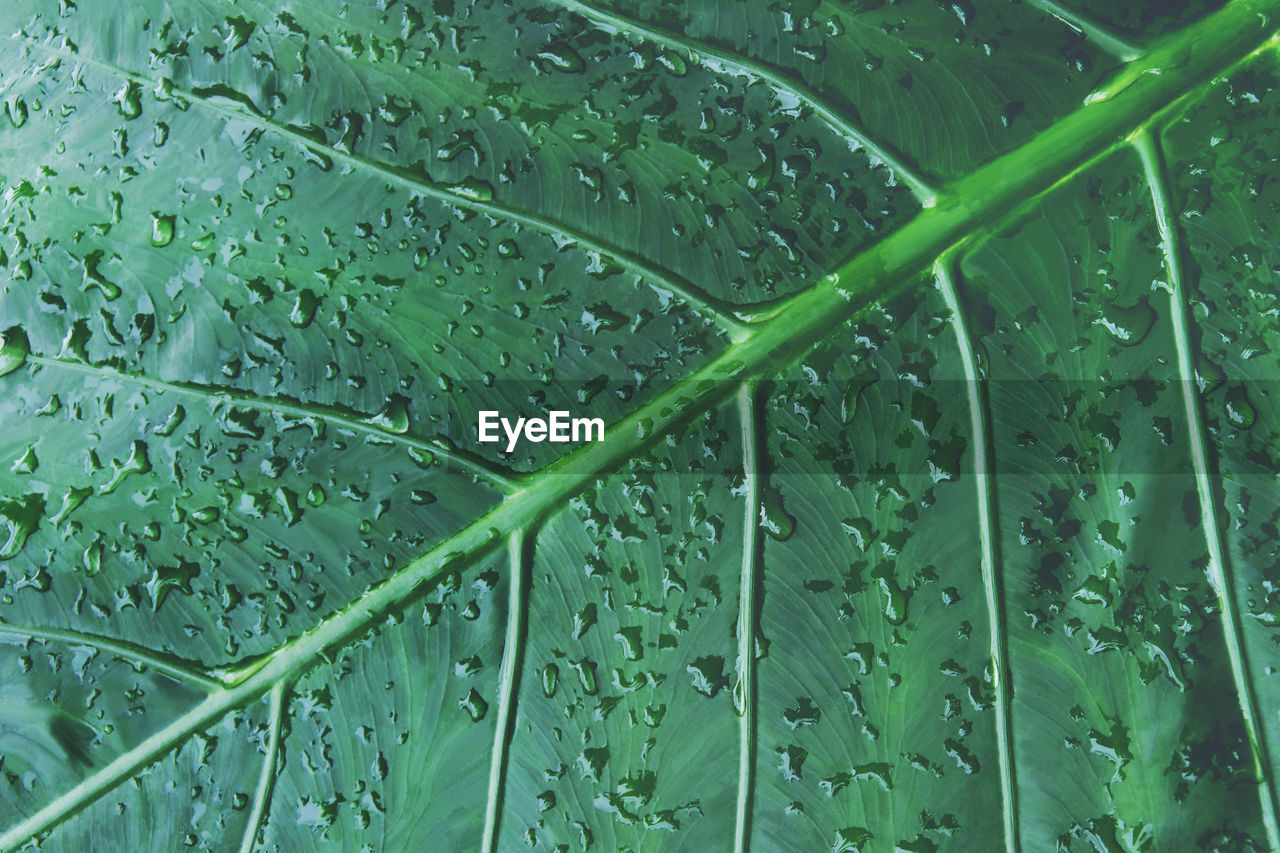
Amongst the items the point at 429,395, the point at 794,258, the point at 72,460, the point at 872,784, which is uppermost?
the point at 794,258

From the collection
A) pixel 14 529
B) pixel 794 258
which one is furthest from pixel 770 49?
pixel 14 529

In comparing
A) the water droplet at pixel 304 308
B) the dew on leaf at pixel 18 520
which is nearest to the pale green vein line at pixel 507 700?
the water droplet at pixel 304 308

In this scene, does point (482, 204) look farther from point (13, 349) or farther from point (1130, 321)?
point (1130, 321)

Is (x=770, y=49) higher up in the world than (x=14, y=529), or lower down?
higher up

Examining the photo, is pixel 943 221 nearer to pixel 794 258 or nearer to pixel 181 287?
pixel 794 258

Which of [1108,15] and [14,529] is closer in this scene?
[14,529]

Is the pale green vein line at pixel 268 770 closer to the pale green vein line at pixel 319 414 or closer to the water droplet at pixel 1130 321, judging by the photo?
the pale green vein line at pixel 319 414
